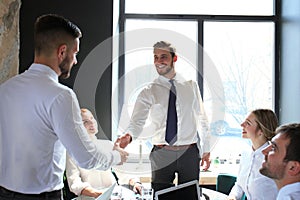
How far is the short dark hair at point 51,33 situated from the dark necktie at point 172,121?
145 cm

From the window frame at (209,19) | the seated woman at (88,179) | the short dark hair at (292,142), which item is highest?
the window frame at (209,19)

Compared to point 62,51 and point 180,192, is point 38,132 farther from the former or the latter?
point 180,192

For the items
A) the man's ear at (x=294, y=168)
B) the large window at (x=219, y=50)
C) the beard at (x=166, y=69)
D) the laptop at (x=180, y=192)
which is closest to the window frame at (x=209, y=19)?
the large window at (x=219, y=50)

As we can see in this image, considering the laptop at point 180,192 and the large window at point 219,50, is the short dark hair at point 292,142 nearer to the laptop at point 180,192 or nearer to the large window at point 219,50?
the laptop at point 180,192

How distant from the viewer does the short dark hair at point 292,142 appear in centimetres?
180

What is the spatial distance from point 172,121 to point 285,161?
1255 mm

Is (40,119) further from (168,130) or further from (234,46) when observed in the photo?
(234,46)

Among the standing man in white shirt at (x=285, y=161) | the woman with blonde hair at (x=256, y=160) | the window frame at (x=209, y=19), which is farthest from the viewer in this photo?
the window frame at (x=209, y=19)

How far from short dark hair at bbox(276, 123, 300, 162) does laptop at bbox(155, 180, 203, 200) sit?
0.57m

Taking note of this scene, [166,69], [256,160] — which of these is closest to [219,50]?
[166,69]

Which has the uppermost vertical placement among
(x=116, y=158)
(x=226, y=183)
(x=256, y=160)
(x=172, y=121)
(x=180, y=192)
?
(x=172, y=121)

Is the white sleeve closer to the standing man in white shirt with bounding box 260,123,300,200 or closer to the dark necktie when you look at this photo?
the standing man in white shirt with bounding box 260,123,300,200

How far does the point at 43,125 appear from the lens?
1552mm

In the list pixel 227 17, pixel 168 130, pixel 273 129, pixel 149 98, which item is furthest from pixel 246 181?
pixel 227 17
